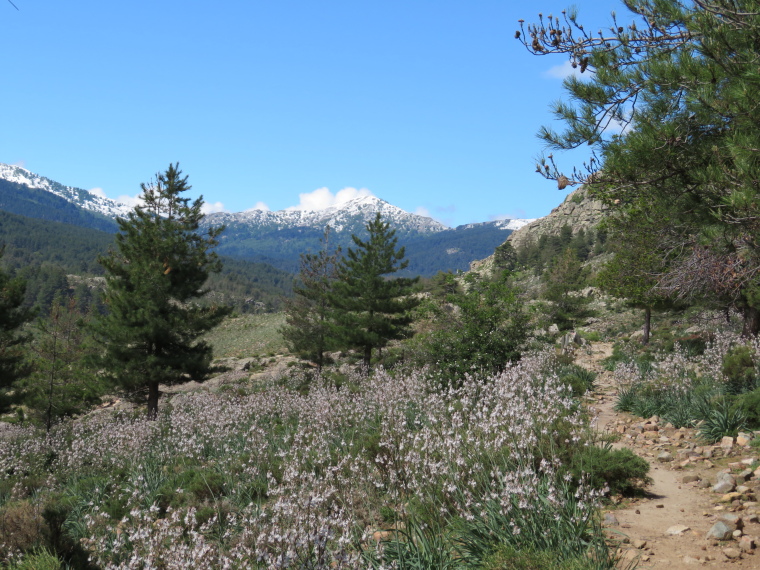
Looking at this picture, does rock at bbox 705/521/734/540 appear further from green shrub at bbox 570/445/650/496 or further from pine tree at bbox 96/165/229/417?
pine tree at bbox 96/165/229/417

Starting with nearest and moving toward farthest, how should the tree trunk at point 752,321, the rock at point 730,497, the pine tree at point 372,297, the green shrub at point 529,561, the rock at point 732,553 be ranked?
the green shrub at point 529,561 < the rock at point 732,553 < the rock at point 730,497 < the tree trunk at point 752,321 < the pine tree at point 372,297

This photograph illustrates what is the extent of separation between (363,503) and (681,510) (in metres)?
3.56

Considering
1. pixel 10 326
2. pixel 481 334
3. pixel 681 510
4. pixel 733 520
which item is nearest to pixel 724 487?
pixel 681 510

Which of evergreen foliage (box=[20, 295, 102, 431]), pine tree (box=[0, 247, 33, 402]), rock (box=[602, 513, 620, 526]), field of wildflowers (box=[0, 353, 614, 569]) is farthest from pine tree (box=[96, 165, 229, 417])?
rock (box=[602, 513, 620, 526])

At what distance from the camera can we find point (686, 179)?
19.4 feet

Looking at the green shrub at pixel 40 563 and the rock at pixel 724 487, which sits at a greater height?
the rock at pixel 724 487

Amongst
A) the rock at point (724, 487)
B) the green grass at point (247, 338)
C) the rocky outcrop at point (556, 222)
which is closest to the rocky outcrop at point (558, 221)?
the rocky outcrop at point (556, 222)

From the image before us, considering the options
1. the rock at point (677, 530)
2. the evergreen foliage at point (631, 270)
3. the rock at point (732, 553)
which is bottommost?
the rock at point (677, 530)

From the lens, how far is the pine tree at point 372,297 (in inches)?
1024

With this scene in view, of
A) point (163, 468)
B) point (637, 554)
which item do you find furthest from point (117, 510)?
point (637, 554)

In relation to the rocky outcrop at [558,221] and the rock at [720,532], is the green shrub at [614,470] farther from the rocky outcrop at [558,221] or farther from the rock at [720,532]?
the rocky outcrop at [558,221]

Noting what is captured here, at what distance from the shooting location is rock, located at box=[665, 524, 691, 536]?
4891mm

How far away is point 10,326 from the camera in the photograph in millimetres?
22766

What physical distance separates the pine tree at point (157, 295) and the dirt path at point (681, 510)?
1696 cm
